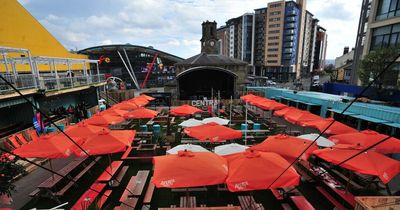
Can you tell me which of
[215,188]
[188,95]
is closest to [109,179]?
[215,188]

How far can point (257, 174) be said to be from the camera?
5938mm

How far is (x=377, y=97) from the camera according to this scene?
907 inches

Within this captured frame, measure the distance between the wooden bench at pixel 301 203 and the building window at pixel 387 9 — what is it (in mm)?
27075

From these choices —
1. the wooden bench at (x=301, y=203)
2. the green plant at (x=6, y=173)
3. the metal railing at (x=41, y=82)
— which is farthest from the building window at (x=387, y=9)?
the metal railing at (x=41, y=82)

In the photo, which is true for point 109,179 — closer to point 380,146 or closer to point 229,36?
point 380,146

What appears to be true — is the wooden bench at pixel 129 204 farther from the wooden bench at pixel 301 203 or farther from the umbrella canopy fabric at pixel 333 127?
the umbrella canopy fabric at pixel 333 127

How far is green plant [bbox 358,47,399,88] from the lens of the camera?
2006 cm

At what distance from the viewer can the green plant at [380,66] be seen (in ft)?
65.8

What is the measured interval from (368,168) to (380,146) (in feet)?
11.8

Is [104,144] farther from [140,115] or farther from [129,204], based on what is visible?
[140,115]

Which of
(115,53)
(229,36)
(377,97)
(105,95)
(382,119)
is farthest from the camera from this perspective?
(229,36)

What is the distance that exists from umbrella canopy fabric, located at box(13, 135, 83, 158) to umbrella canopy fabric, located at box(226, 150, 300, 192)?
21.5 ft

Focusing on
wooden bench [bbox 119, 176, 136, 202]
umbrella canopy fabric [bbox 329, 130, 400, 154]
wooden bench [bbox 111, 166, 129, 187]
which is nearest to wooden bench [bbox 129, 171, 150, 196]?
wooden bench [bbox 119, 176, 136, 202]

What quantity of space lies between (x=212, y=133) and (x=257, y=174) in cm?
461
